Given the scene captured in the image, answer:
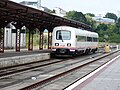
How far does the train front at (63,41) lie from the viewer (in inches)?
1329

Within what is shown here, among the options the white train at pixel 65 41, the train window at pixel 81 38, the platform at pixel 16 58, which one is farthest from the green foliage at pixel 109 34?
the platform at pixel 16 58

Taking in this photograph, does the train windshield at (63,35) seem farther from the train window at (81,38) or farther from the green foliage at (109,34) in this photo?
the green foliage at (109,34)

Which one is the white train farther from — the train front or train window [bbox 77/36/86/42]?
train window [bbox 77/36/86/42]

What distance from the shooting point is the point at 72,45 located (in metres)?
33.8

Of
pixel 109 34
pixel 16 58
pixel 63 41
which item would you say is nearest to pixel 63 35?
pixel 63 41

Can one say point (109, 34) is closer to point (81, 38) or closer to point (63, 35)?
point (81, 38)

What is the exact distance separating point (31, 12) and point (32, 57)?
385 cm

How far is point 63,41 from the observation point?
111 feet

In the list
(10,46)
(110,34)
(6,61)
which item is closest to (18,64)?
(6,61)

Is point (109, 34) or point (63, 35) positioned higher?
point (109, 34)

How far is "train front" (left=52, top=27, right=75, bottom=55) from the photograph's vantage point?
33.8 metres

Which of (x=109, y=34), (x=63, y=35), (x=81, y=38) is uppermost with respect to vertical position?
(x=109, y=34)

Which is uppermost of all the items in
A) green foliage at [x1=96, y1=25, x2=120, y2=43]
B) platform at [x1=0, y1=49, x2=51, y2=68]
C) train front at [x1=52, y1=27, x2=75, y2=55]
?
green foliage at [x1=96, y1=25, x2=120, y2=43]

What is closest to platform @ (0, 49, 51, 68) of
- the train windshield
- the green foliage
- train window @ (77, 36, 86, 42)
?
the train windshield
